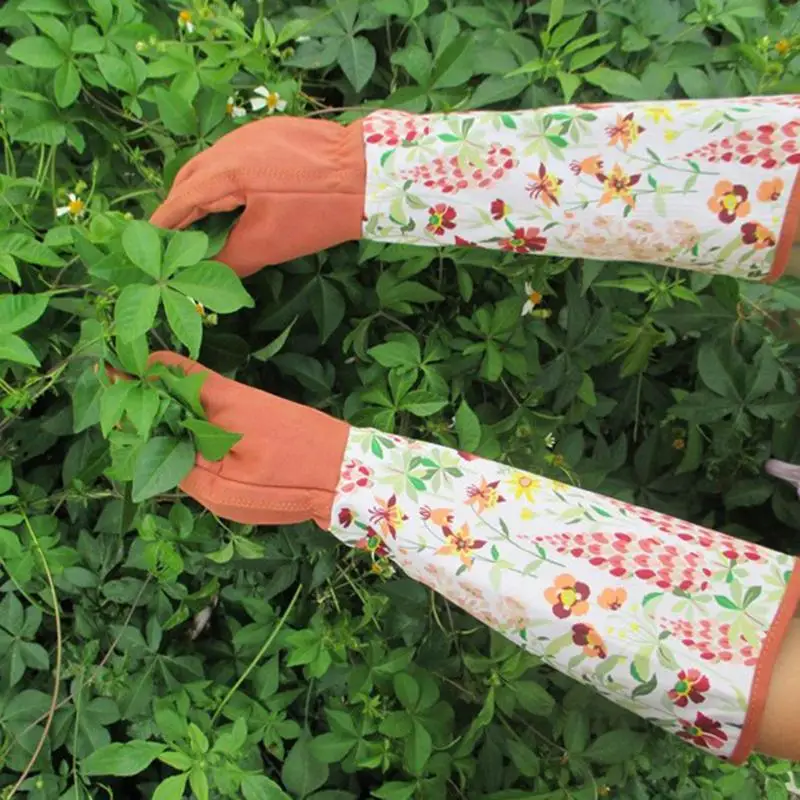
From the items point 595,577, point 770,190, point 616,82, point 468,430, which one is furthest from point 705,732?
point 616,82

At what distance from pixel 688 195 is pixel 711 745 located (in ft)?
1.68

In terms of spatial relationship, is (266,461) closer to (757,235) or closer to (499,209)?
(499,209)

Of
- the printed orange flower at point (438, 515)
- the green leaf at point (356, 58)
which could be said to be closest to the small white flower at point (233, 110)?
the green leaf at point (356, 58)

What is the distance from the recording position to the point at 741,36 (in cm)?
102

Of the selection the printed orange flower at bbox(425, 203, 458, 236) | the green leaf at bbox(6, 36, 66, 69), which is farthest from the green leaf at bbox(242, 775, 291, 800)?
the green leaf at bbox(6, 36, 66, 69)

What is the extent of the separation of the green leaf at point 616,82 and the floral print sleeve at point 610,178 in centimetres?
21

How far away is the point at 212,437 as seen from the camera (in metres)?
0.72

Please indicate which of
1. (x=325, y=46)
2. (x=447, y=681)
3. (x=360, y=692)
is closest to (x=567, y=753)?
(x=447, y=681)

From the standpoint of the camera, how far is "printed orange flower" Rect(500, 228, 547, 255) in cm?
83

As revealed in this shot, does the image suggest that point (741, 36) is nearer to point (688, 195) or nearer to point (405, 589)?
point (688, 195)

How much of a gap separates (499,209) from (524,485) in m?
0.28

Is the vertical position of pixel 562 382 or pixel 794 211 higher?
pixel 794 211

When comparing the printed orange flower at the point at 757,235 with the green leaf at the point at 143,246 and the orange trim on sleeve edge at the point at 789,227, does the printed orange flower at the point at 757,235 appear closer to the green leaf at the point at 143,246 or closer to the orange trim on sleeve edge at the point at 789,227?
the orange trim on sleeve edge at the point at 789,227

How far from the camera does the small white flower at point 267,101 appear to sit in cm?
97
